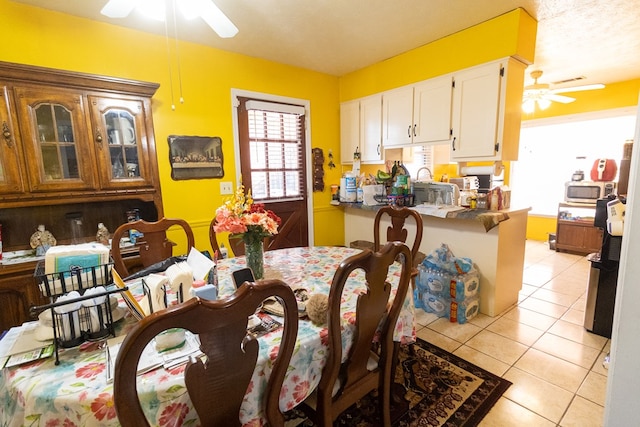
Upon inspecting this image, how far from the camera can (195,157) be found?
9.00 ft

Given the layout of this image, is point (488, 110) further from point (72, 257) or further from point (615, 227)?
point (72, 257)

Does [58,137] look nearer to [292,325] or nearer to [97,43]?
[97,43]

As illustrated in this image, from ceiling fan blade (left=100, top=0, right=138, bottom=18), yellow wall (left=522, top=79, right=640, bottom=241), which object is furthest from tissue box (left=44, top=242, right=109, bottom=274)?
yellow wall (left=522, top=79, right=640, bottom=241)

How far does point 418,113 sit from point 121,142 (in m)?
2.69

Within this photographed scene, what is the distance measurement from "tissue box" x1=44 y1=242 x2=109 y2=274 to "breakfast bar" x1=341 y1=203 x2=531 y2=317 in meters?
2.42

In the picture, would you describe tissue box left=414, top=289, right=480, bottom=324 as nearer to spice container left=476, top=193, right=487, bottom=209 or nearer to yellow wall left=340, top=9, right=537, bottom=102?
spice container left=476, top=193, right=487, bottom=209

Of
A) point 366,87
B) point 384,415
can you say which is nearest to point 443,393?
point 384,415

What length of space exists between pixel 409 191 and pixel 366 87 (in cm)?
138

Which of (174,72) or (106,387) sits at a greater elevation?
(174,72)

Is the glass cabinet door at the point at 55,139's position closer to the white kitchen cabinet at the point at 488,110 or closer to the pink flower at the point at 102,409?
the pink flower at the point at 102,409

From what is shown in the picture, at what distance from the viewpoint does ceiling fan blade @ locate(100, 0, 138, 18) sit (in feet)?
4.73

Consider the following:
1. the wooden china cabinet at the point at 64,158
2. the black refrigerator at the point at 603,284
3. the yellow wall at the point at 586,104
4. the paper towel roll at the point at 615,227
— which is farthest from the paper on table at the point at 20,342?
the yellow wall at the point at 586,104

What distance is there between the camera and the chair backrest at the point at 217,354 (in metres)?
0.64

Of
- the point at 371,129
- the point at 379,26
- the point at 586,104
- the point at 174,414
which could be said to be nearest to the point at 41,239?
the point at 174,414
